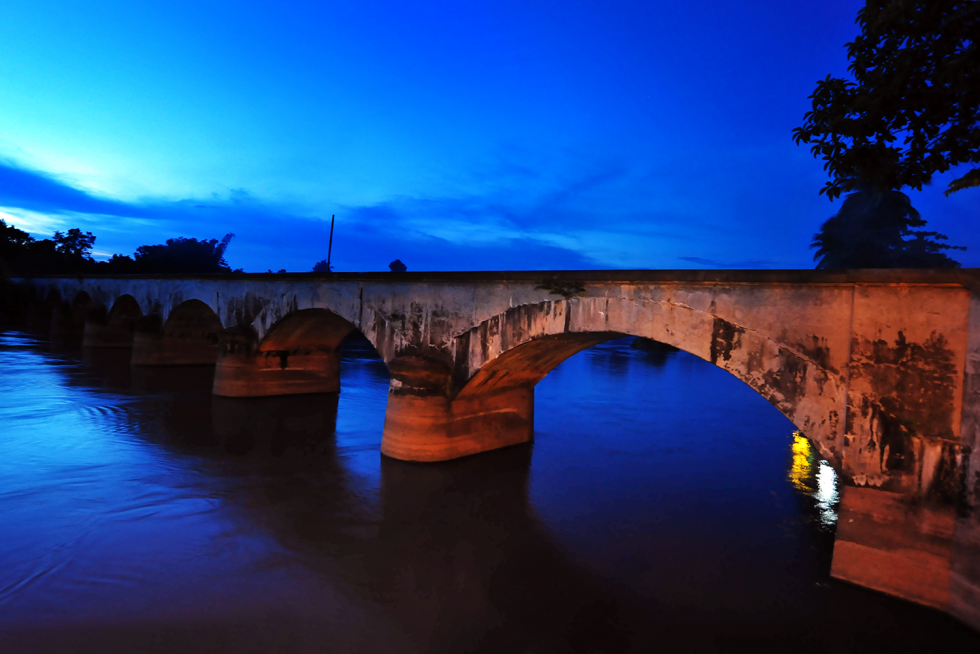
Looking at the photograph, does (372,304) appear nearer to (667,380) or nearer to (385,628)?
(385,628)

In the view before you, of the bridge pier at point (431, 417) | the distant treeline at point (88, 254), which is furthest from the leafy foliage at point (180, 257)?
the bridge pier at point (431, 417)

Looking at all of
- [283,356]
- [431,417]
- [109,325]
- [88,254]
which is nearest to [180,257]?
[88,254]

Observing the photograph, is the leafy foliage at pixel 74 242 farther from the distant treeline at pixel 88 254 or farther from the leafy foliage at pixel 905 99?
the leafy foliage at pixel 905 99

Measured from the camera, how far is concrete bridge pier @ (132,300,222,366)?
22.9 metres

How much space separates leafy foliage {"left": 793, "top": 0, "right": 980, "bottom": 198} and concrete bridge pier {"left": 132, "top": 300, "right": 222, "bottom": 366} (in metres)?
22.2

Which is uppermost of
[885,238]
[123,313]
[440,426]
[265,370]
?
[885,238]

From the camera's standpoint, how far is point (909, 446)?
20.4 feet

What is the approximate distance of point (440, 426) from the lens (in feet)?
37.2

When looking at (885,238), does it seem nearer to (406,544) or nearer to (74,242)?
(406,544)

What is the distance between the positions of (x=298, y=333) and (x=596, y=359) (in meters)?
26.7

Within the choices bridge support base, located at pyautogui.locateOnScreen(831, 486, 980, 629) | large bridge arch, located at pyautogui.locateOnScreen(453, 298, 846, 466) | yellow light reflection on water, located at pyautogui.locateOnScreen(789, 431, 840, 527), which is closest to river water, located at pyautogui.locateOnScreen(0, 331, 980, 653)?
yellow light reflection on water, located at pyautogui.locateOnScreen(789, 431, 840, 527)

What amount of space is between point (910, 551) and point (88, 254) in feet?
238

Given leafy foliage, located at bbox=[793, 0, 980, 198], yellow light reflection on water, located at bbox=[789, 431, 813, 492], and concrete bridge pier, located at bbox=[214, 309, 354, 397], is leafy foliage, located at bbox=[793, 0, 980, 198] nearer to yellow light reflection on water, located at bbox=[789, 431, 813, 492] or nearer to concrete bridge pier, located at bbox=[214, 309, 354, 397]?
yellow light reflection on water, located at bbox=[789, 431, 813, 492]

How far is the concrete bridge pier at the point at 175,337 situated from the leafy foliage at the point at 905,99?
22157 mm
